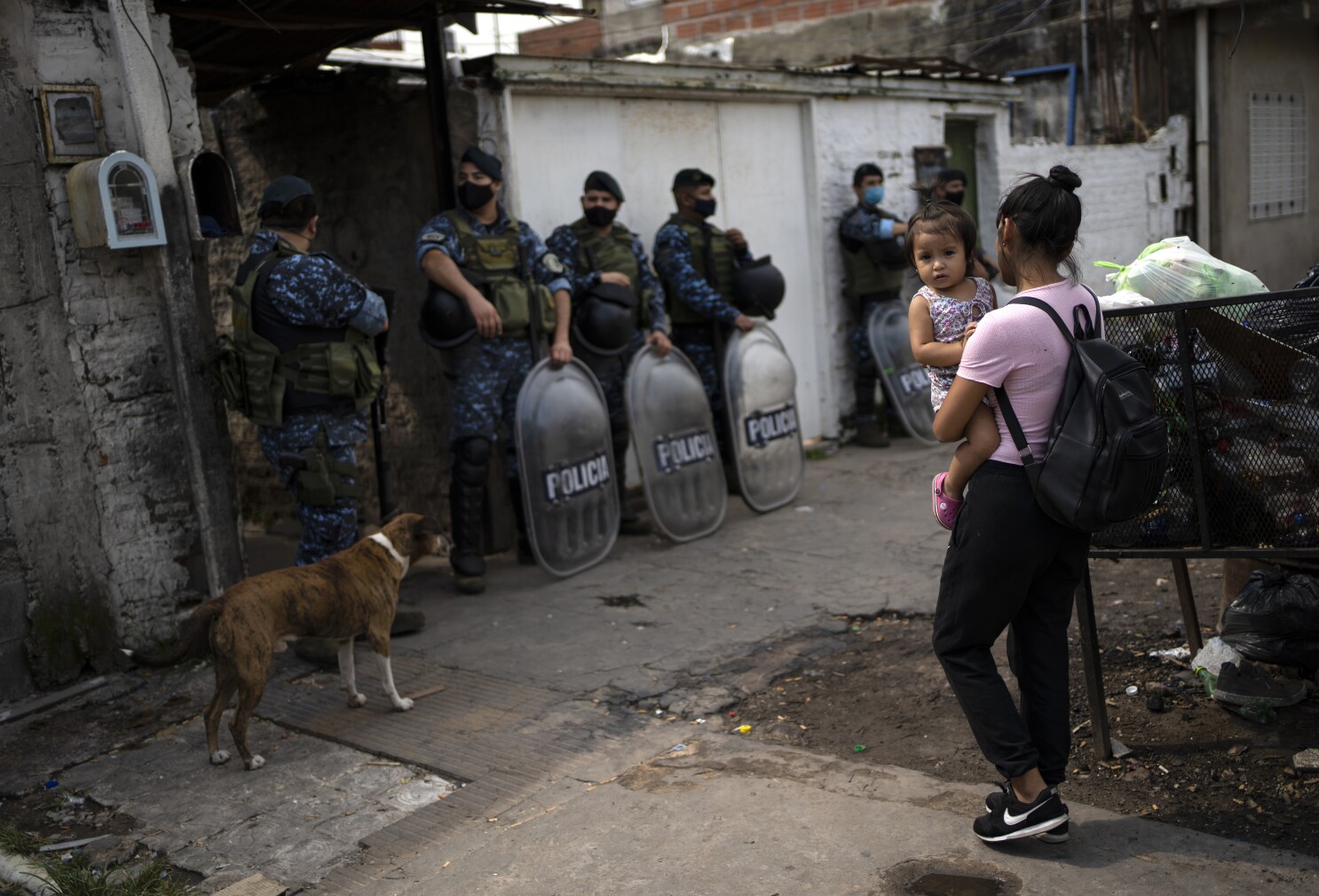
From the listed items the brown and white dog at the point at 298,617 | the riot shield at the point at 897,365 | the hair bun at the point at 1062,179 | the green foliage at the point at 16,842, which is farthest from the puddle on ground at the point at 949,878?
the riot shield at the point at 897,365

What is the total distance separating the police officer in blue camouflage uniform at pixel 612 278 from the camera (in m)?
6.48

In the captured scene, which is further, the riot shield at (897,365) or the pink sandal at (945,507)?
the riot shield at (897,365)

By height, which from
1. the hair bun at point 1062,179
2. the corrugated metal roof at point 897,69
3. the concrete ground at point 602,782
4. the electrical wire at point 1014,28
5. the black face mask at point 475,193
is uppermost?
the electrical wire at point 1014,28

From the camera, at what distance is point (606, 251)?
6566mm

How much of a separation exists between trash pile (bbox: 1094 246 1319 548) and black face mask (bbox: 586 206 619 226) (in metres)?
3.58

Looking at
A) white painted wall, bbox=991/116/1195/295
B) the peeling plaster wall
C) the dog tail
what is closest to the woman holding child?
the dog tail

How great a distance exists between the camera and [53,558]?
461cm

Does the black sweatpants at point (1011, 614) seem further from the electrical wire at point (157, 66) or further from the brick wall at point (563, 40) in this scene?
the brick wall at point (563, 40)

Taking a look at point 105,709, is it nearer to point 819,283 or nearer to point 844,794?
point 844,794

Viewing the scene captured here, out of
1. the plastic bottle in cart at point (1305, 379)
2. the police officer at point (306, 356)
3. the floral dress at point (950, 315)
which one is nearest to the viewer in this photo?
the plastic bottle in cart at point (1305, 379)

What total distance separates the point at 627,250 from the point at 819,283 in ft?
8.31

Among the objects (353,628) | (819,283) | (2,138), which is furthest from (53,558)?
(819,283)

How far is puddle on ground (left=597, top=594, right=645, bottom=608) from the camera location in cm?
555

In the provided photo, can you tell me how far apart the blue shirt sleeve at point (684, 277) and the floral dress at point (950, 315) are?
368cm
